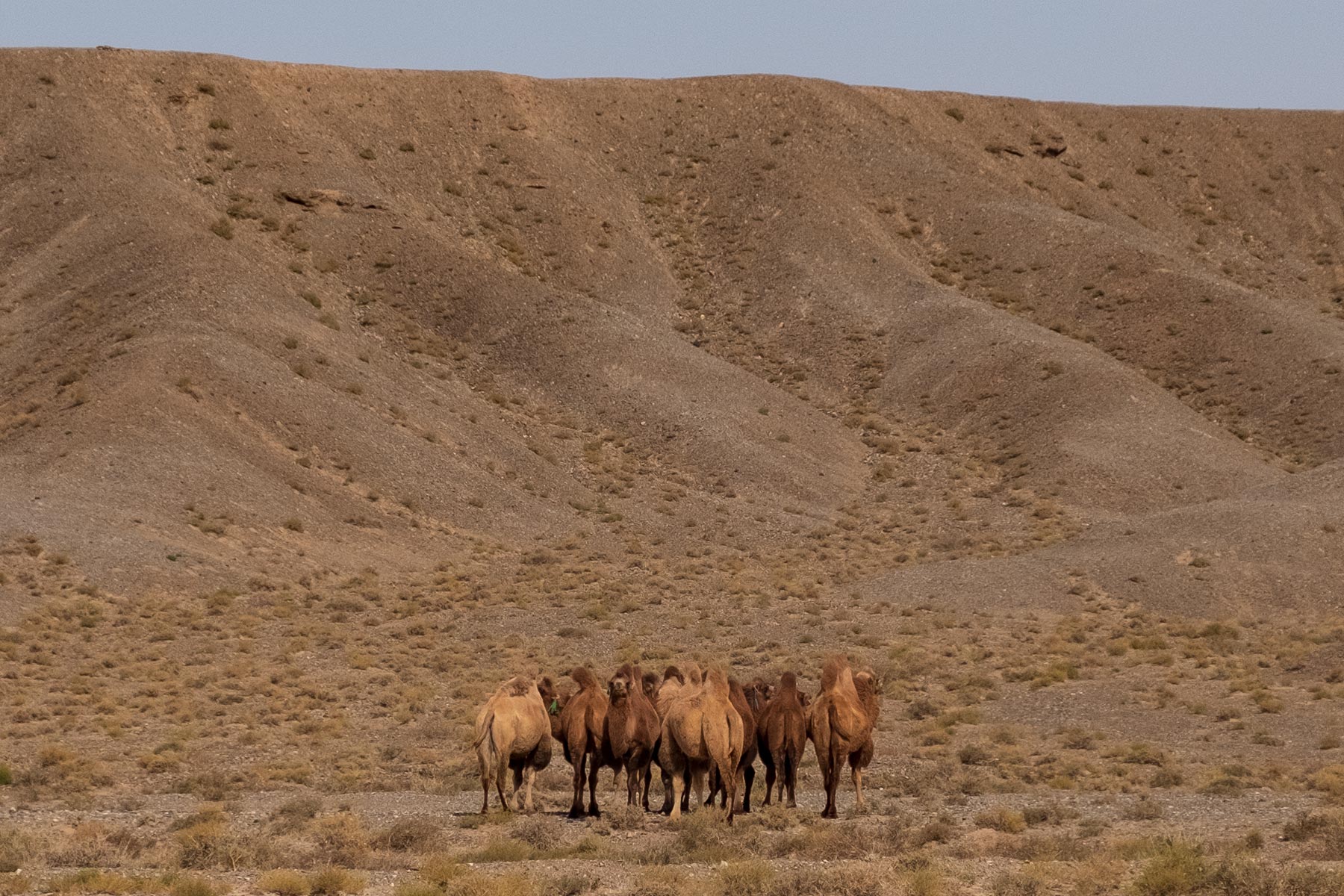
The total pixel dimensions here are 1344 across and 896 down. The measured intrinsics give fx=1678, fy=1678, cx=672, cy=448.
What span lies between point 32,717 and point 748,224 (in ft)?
169

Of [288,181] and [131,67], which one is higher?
[131,67]

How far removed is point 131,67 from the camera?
7094 centimetres

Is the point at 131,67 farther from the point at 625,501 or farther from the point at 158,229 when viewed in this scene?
the point at 625,501

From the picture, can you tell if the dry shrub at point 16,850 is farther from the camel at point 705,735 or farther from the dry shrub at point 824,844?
the dry shrub at point 824,844

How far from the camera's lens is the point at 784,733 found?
18109 millimetres

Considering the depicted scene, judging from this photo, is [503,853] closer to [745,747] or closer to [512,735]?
[512,735]

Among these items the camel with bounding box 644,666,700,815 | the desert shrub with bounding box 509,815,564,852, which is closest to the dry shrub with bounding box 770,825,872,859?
the camel with bounding box 644,666,700,815

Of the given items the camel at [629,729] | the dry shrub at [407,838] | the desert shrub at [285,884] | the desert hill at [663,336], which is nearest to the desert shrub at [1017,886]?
the camel at [629,729]

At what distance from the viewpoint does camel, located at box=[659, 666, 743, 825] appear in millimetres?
16672

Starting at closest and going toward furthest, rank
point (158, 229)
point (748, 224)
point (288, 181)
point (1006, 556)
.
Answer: point (1006, 556) < point (158, 229) < point (288, 181) < point (748, 224)

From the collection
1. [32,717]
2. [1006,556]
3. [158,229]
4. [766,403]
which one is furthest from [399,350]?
[32,717]

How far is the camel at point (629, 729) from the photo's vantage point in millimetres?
17438

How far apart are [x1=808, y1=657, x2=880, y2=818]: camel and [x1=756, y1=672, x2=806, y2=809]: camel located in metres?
0.17

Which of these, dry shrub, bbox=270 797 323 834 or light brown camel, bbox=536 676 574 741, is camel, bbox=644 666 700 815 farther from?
dry shrub, bbox=270 797 323 834
